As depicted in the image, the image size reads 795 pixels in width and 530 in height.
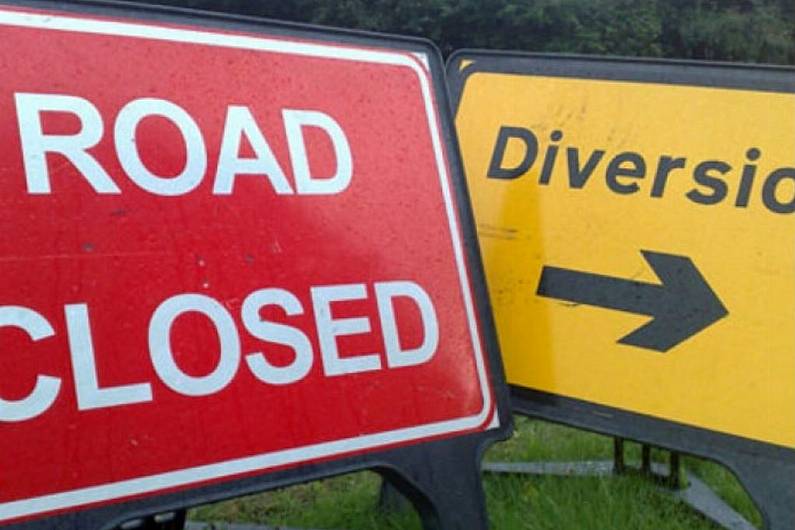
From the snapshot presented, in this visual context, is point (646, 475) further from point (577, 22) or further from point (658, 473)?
point (577, 22)

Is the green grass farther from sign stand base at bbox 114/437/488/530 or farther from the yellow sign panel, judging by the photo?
sign stand base at bbox 114/437/488/530

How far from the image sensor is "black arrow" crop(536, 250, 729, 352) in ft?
6.37

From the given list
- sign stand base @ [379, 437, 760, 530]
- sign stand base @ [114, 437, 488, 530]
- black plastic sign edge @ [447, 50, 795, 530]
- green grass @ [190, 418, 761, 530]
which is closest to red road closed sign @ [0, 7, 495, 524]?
sign stand base @ [114, 437, 488, 530]

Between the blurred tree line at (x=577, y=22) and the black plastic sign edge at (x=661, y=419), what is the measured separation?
36.4ft

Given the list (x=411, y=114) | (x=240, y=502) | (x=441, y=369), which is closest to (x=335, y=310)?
(x=441, y=369)

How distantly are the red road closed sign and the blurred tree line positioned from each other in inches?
458

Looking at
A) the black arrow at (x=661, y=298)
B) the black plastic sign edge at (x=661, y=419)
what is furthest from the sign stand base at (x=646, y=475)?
the black arrow at (x=661, y=298)

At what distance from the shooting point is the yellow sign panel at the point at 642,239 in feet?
6.21

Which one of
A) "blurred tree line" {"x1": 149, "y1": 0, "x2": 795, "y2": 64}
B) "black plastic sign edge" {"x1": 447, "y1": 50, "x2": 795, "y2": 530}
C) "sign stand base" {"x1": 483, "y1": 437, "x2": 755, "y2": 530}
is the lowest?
"blurred tree line" {"x1": 149, "y1": 0, "x2": 795, "y2": 64}

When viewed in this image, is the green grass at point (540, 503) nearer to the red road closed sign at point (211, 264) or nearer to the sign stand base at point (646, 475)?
the sign stand base at point (646, 475)

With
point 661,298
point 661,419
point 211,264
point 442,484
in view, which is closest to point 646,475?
point 661,419

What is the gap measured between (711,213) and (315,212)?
0.89m

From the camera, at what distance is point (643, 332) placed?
6.52 ft

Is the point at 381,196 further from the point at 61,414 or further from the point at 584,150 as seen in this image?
the point at 61,414
